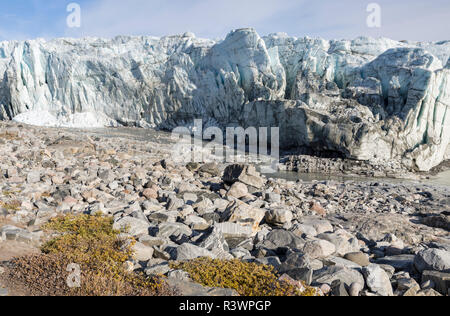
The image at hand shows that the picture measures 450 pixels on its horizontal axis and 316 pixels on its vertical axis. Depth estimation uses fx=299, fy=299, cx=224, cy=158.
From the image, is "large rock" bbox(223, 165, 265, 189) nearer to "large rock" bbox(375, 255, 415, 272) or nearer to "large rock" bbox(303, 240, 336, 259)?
"large rock" bbox(303, 240, 336, 259)

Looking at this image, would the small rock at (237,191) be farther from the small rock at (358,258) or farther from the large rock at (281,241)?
the small rock at (358,258)

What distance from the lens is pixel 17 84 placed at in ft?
154

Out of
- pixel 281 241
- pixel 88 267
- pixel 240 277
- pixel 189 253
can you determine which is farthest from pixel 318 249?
pixel 88 267

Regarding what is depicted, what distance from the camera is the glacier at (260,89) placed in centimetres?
2642

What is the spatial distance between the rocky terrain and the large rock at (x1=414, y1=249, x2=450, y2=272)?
0.02 metres

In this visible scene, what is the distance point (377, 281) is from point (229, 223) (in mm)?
3273

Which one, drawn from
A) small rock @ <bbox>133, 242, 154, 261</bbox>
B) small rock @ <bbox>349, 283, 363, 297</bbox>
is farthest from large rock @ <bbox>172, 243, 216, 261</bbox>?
small rock @ <bbox>349, 283, 363, 297</bbox>

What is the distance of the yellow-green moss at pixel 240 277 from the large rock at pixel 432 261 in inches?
97.7

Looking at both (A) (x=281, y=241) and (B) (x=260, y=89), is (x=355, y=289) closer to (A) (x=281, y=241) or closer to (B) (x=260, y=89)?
(A) (x=281, y=241)

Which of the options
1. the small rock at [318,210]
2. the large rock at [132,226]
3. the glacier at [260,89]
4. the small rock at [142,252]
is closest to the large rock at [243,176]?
the small rock at [318,210]

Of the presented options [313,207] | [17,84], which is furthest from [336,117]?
[17,84]
